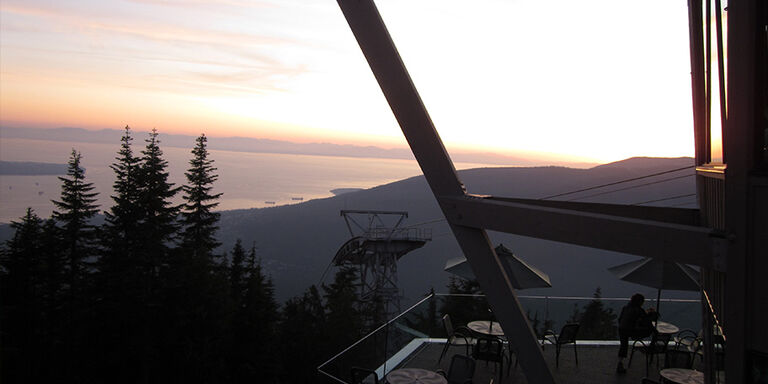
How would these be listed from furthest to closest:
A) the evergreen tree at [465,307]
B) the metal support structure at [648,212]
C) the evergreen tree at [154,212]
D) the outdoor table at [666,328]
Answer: the evergreen tree at [154,212] → the evergreen tree at [465,307] → the outdoor table at [666,328] → the metal support structure at [648,212]

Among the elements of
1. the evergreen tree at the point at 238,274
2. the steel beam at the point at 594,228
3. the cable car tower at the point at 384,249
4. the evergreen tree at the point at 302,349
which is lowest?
the evergreen tree at the point at 302,349

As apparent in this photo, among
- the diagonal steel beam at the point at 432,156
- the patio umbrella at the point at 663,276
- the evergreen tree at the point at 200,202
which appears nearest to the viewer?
the diagonal steel beam at the point at 432,156

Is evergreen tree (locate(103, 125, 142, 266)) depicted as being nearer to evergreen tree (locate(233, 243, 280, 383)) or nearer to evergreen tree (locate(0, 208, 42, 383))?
evergreen tree (locate(0, 208, 42, 383))

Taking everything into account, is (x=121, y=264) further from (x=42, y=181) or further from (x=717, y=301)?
(x=42, y=181)

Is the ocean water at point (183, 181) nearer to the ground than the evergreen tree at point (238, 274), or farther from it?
farther from it

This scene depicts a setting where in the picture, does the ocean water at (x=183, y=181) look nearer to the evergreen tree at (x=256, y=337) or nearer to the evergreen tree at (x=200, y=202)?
the evergreen tree at (x=200, y=202)

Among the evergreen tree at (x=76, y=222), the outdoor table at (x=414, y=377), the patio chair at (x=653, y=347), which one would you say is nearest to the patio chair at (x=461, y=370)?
the outdoor table at (x=414, y=377)
